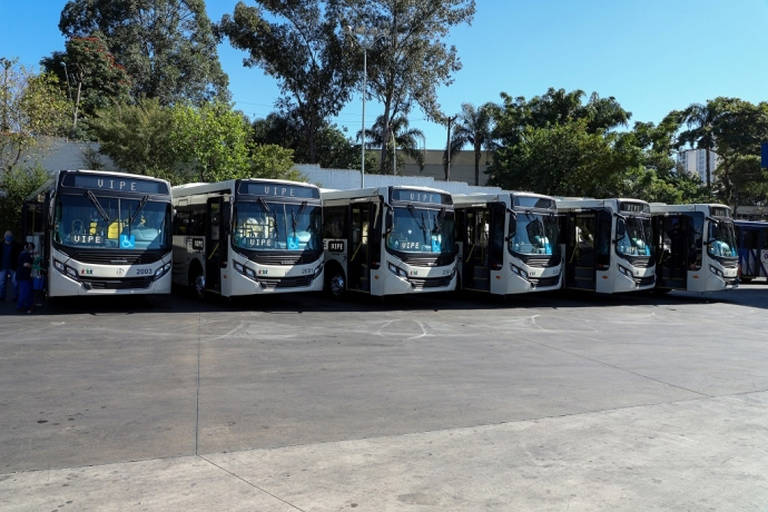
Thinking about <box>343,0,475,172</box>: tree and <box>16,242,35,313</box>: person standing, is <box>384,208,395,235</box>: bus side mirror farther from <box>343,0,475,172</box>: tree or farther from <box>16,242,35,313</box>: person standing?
<box>343,0,475,172</box>: tree

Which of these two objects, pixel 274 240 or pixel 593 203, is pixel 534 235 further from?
pixel 274 240

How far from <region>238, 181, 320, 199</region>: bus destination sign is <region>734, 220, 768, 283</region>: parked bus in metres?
22.4

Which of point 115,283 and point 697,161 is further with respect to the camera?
point 697,161

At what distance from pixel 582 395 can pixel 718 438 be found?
181 centimetres

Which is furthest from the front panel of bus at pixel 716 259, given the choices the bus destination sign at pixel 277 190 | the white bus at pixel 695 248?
the bus destination sign at pixel 277 190

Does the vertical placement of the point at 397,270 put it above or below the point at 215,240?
below

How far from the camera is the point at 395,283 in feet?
52.4

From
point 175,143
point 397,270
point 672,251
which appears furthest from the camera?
point 175,143

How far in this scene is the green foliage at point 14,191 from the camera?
2622 cm

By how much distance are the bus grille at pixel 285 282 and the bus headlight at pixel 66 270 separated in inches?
155

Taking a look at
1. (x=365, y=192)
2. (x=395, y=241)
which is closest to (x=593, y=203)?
(x=395, y=241)

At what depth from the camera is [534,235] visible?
18.2 metres

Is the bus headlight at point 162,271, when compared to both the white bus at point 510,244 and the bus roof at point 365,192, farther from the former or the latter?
the white bus at point 510,244

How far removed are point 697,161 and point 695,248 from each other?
6082 cm
